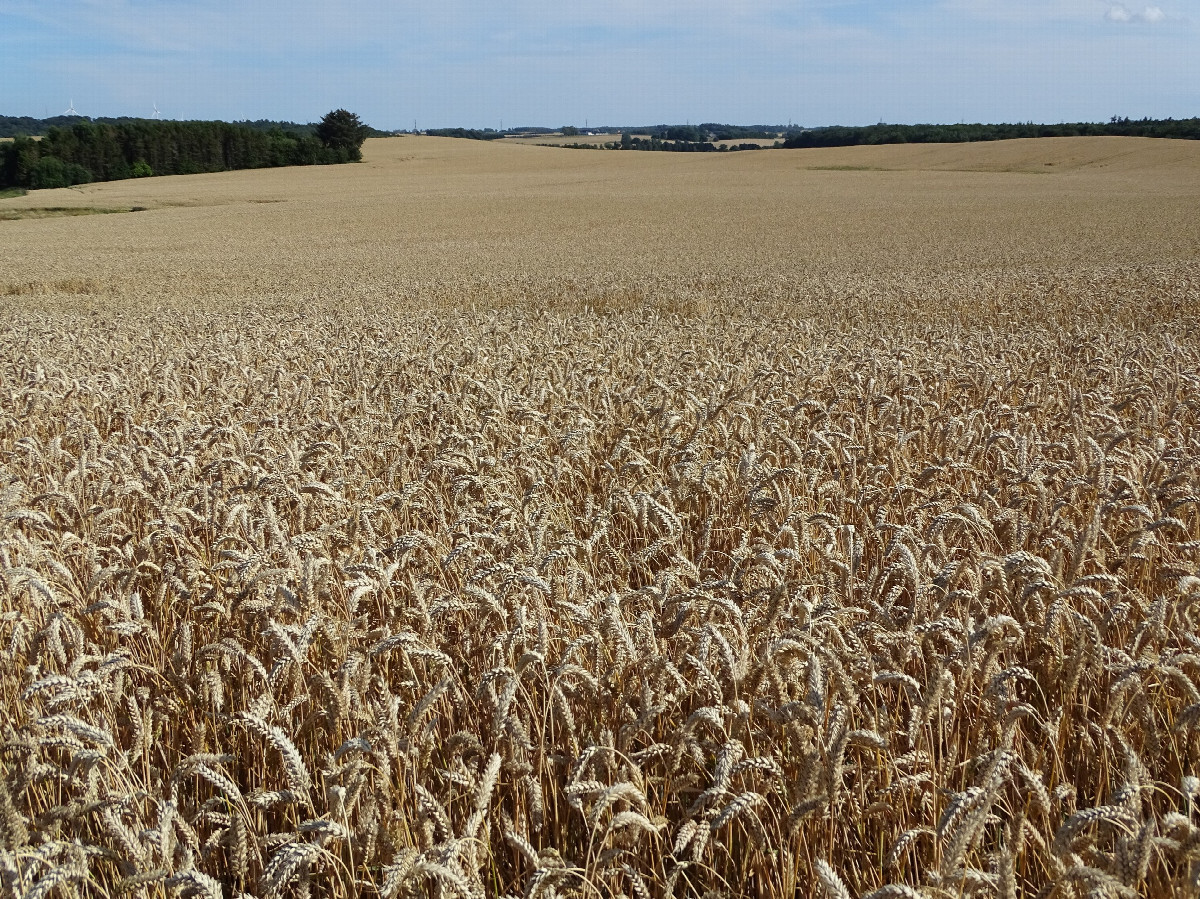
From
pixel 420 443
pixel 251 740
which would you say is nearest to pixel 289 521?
pixel 420 443

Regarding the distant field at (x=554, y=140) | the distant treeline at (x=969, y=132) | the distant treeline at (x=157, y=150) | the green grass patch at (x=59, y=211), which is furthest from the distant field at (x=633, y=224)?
the distant field at (x=554, y=140)

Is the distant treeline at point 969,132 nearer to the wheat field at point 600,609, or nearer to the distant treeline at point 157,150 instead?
the distant treeline at point 157,150

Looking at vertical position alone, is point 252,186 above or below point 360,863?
above

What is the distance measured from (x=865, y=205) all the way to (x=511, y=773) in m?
41.1

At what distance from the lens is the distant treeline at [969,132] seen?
9231 centimetres

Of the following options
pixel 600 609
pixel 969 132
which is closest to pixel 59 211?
pixel 600 609

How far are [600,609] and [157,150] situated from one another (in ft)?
290

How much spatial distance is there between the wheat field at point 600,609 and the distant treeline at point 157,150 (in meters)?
→ 73.1

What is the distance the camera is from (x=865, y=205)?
39844mm

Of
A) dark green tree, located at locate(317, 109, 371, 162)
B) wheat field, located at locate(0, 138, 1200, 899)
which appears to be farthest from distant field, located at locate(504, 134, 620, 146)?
wheat field, located at locate(0, 138, 1200, 899)

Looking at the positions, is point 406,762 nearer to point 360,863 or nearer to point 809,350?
point 360,863

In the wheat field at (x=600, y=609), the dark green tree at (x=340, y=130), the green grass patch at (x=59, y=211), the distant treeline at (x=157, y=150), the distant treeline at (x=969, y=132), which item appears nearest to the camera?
A: the wheat field at (x=600, y=609)

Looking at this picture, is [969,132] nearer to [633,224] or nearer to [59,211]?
[633,224]

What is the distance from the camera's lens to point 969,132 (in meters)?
94.6
